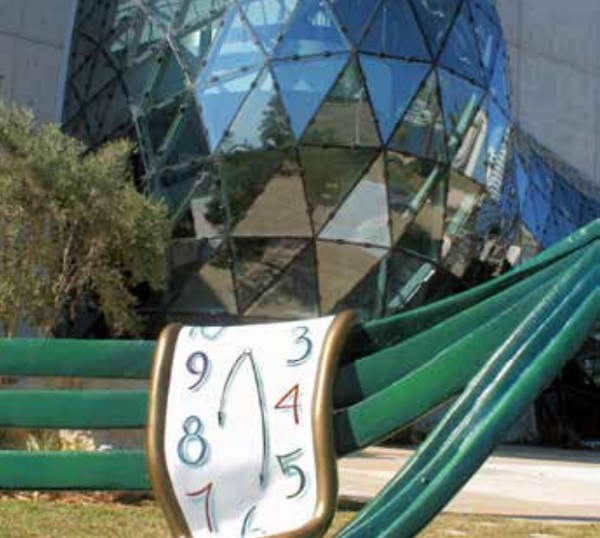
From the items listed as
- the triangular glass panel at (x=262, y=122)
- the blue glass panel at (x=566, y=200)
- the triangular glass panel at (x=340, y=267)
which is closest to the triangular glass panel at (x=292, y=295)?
the triangular glass panel at (x=340, y=267)

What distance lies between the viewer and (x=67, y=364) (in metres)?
3.36

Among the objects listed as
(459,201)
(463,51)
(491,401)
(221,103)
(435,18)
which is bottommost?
(459,201)

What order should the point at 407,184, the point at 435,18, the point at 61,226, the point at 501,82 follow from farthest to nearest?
the point at 501,82 → the point at 435,18 → the point at 407,184 → the point at 61,226

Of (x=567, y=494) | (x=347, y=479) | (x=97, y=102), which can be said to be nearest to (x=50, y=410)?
(x=347, y=479)

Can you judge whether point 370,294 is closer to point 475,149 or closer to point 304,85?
point 475,149

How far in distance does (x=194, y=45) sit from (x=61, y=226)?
669cm

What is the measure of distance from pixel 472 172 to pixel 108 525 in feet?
43.5

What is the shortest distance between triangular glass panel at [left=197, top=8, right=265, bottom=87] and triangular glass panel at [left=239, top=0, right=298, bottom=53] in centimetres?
14

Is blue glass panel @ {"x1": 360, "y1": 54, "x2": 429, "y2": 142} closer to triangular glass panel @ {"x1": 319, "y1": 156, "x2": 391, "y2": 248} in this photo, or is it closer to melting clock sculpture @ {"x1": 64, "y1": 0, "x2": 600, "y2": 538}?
melting clock sculpture @ {"x1": 64, "y1": 0, "x2": 600, "y2": 538}

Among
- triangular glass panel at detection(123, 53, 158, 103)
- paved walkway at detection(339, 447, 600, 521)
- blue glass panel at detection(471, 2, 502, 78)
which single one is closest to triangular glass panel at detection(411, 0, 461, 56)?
blue glass panel at detection(471, 2, 502, 78)

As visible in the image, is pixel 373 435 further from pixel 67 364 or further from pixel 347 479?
pixel 347 479

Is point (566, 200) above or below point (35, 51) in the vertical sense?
below

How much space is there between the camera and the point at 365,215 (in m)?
18.9

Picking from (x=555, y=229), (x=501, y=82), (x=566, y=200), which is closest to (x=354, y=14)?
(x=501, y=82)
